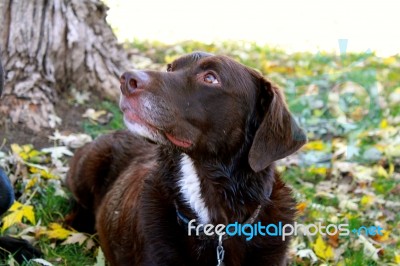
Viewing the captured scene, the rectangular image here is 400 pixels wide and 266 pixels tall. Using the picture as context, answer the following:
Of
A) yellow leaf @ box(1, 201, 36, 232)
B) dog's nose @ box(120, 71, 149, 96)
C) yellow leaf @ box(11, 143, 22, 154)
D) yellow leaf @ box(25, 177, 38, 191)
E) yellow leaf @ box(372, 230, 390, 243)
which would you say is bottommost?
yellow leaf @ box(372, 230, 390, 243)

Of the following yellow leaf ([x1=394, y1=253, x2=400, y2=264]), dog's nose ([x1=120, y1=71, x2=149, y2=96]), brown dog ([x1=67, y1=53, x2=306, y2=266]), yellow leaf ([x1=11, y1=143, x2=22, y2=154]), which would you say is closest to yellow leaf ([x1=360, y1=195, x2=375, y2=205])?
yellow leaf ([x1=394, y1=253, x2=400, y2=264])

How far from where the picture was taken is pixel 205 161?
356cm

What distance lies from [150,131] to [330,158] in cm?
352

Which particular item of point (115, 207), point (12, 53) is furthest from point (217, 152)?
point (12, 53)

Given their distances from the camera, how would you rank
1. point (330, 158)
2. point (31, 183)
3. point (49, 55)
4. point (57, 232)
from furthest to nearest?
point (330, 158) → point (49, 55) → point (31, 183) → point (57, 232)

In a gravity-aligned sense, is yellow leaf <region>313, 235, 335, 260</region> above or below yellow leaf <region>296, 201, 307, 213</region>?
below

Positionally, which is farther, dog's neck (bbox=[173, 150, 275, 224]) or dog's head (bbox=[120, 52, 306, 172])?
dog's neck (bbox=[173, 150, 275, 224])

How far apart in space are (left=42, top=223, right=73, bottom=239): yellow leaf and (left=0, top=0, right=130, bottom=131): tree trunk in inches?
57.8

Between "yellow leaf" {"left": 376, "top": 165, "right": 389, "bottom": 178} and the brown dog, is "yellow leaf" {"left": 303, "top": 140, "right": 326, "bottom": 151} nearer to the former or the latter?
"yellow leaf" {"left": 376, "top": 165, "right": 389, "bottom": 178}

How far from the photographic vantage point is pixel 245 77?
140 inches

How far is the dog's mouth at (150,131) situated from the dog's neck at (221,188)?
0.27 metres

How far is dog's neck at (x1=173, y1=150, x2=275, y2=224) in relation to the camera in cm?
358

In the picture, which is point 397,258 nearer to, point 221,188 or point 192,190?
point 221,188

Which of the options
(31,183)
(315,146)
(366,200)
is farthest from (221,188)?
(315,146)
